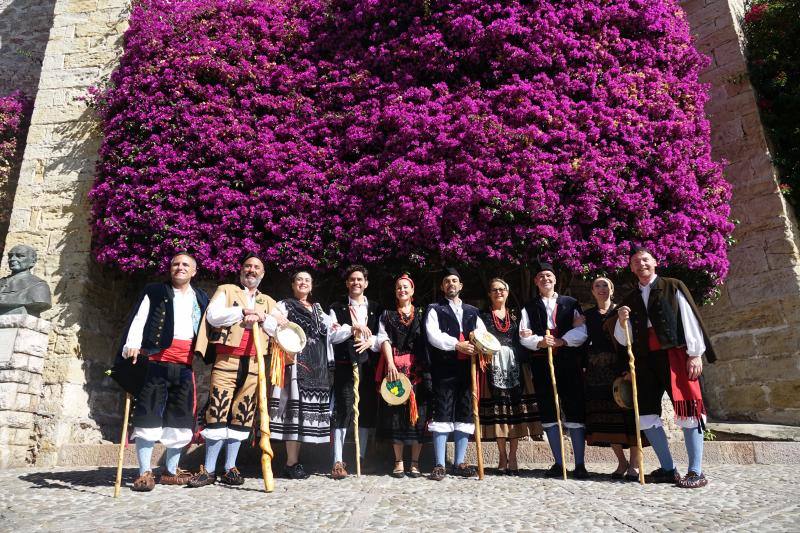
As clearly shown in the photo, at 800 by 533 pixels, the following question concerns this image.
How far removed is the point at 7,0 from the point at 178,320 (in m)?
9.71

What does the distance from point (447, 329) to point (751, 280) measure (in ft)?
15.1

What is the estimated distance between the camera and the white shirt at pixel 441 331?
4691 mm

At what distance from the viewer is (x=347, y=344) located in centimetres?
494

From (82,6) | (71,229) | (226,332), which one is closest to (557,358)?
(226,332)

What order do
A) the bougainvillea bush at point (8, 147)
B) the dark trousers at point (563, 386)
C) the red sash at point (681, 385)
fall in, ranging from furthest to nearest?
the bougainvillea bush at point (8, 147), the dark trousers at point (563, 386), the red sash at point (681, 385)

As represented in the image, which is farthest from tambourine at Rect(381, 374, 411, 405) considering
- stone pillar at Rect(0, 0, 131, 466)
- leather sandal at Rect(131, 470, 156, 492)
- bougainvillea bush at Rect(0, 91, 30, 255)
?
bougainvillea bush at Rect(0, 91, 30, 255)

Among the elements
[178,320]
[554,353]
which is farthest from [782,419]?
[178,320]

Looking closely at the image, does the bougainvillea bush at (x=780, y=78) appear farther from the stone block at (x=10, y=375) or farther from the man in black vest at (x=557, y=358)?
the stone block at (x=10, y=375)

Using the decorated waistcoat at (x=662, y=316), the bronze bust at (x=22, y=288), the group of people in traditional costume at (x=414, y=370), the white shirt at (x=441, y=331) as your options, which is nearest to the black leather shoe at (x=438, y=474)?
the group of people in traditional costume at (x=414, y=370)

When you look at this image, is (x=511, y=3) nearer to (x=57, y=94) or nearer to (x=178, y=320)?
(x=178, y=320)

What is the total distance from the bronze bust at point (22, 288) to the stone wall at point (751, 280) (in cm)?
813

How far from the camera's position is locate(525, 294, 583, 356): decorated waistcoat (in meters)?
4.82

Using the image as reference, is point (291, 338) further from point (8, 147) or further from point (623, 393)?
point (8, 147)

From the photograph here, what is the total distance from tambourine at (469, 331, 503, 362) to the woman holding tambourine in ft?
1.56
